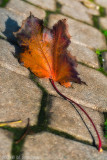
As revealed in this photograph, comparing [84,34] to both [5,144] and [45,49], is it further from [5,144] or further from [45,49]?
[5,144]

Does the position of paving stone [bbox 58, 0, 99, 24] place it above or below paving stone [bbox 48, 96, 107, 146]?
above

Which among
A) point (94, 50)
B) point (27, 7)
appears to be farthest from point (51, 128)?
point (27, 7)

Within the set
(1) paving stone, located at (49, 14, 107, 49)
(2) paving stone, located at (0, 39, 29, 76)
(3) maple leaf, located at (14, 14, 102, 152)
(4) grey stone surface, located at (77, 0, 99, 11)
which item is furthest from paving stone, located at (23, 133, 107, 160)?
(4) grey stone surface, located at (77, 0, 99, 11)

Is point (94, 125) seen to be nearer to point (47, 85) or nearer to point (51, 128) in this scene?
point (51, 128)

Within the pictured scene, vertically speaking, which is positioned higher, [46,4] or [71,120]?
[46,4]

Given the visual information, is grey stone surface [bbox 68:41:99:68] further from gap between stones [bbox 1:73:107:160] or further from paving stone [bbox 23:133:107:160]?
paving stone [bbox 23:133:107:160]

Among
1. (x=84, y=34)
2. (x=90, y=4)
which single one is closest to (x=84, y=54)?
(x=84, y=34)

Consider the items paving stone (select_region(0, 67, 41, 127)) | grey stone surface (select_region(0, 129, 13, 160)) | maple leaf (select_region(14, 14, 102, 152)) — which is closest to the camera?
grey stone surface (select_region(0, 129, 13, 160))
